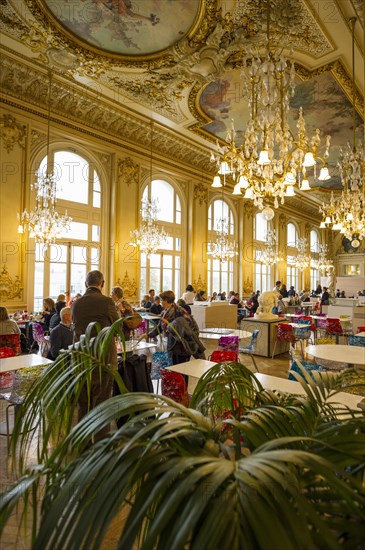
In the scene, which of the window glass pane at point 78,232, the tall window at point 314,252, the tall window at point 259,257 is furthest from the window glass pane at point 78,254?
the tall window at point 314,252

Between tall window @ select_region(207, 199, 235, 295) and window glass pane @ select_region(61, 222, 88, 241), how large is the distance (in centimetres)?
557

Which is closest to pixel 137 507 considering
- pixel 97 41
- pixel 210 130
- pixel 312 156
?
pixel 312 156

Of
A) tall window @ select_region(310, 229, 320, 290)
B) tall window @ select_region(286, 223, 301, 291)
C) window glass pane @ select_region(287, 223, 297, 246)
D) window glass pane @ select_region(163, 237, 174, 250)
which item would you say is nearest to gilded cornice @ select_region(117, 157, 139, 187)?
window glass pane @ select_region(163, 237, 174, 250)

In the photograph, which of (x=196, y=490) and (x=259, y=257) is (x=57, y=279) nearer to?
(x=196, y=490)

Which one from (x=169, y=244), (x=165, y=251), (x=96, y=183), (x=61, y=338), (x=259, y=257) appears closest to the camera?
(x=61, y=338)

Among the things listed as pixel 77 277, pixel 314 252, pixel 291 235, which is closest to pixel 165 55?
pixel 77 277

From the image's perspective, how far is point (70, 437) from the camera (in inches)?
37.6

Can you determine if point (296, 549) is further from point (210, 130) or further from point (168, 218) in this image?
point (168, 218)

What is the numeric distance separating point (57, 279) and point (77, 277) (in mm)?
615

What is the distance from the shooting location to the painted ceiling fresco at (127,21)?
525 cm

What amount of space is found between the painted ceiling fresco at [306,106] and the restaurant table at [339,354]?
20.0 ft

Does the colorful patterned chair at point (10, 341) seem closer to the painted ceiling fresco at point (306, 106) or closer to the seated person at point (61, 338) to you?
the seated person at point (61, 338)

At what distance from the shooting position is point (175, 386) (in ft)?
9.73

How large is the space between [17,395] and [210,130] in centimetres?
949
